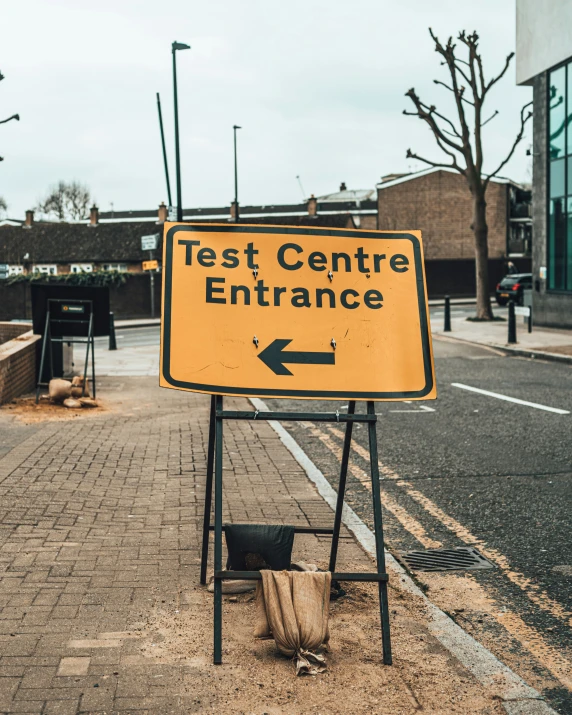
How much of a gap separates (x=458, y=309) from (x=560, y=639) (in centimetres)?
3947

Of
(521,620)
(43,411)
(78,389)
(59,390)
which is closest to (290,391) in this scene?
(521,620)

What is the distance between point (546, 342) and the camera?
21.9 metres

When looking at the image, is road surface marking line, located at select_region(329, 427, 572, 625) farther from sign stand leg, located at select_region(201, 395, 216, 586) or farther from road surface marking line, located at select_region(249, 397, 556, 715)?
sign stand leg, located at select_region(201, 395, 216, 586)

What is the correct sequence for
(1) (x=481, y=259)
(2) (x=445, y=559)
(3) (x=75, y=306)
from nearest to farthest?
(2) (x=445, y=559) → (3) (x=75, y=306) → (1) (x=481, y=259)

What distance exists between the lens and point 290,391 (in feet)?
13.6

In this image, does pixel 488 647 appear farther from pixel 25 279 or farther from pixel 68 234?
pixel 68 234

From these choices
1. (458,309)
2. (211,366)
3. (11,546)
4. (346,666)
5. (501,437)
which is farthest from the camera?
(458,309)

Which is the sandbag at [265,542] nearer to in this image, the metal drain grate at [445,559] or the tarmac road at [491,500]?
the tarmac road at [491,500]

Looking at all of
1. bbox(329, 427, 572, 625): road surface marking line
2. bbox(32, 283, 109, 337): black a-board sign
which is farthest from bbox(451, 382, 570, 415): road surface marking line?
bbox(32, 283, 109, 337): black a-board sign

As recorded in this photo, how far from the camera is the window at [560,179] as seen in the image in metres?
25.5

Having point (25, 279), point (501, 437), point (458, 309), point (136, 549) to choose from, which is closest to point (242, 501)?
point (136, 549)

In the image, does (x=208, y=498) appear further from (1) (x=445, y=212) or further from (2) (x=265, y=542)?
(1) (x=445, y=212)

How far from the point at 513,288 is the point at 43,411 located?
108 feet

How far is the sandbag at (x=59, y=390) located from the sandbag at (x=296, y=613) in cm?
868
